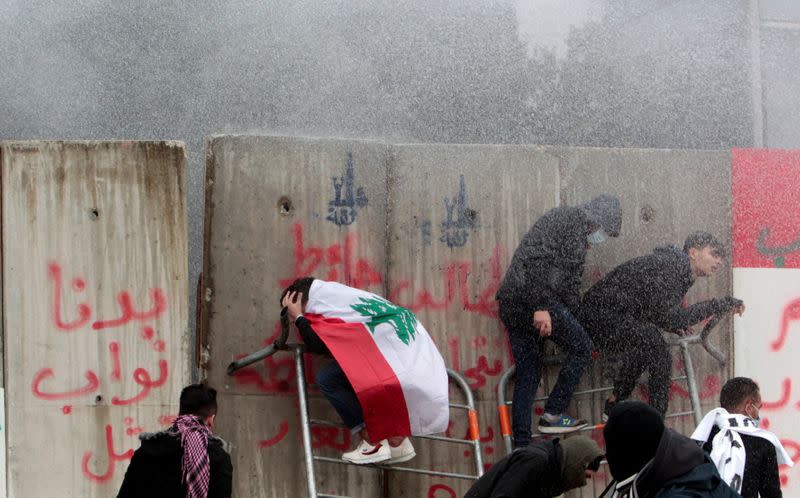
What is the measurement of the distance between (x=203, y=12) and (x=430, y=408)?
20.9ft

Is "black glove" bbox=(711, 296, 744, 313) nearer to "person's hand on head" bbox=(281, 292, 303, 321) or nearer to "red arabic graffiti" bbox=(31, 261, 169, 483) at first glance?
"person's hand on head" bbox=(281, 292, 303, 321)

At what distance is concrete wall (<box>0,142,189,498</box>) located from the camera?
23.4ft

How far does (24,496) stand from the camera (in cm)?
713

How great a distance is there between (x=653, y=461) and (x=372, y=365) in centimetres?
268

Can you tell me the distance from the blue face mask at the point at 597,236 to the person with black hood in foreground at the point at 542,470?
242 cm

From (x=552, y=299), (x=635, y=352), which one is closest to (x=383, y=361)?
(x=552, y=299)

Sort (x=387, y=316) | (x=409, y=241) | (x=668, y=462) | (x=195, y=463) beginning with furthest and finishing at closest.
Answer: (x=409, y=241) < (x=387, y=316) < (x=195, y=463) < (x=668, y=462)

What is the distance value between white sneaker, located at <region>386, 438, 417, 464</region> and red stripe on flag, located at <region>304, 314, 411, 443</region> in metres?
0.20

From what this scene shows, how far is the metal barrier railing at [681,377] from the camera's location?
280 inches

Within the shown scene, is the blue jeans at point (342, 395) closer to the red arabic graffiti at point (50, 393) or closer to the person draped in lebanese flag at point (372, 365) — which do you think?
the person draped in lebanese flag at point (372, 365)

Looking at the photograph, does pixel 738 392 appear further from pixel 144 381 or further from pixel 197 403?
pixel 144 381

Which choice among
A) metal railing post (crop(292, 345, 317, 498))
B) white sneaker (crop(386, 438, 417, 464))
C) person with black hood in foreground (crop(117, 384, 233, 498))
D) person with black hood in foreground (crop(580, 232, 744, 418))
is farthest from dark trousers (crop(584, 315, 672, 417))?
person with black hood in foreground (crop(117, 384, 233, 498))

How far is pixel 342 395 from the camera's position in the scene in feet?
22.0

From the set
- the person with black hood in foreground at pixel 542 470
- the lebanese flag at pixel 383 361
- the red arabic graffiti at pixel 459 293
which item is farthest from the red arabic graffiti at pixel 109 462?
the person with black hood in foreground at pixel 542 470
